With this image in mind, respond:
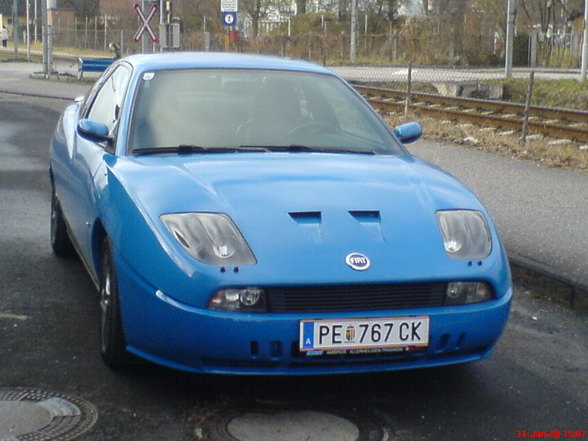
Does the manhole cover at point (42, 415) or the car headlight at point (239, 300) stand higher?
the car headlight at point (239, 300)

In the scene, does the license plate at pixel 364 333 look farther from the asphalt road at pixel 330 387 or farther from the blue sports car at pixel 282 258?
the asphalt road at pixel 330 387

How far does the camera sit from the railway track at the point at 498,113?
15.8 meters

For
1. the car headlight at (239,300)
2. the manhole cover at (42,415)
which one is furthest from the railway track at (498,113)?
the manhole cover at (42,415)

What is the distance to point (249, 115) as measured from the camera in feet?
17.6

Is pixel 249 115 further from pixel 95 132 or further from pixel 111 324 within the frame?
pixel 111 324

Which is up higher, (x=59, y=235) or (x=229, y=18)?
(x=229, y=18)

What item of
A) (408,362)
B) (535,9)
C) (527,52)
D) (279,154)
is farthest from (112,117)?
(535,9)

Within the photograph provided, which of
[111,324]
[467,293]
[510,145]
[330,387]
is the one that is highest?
[467,293]

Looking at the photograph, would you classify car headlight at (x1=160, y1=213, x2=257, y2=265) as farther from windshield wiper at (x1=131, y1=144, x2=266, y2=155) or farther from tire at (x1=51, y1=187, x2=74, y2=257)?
tire at (x1=51, y1=187, x2=74, y2=257)

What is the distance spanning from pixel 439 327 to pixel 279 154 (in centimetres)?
139

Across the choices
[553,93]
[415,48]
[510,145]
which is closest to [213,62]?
[510,145]

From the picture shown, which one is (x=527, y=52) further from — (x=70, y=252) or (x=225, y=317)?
(x=225, y=317)

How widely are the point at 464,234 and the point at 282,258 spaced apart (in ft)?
2.76

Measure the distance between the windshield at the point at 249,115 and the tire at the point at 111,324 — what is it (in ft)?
2.34
